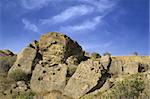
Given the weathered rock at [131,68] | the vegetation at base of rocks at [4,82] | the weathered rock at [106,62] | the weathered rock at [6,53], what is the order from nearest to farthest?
the vegetation at base of rocks at [4,82]
the weathered rock at [131,68]
the weathered rock at [106,62]
the weathered rock at [6,53]

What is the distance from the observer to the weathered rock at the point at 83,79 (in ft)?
168

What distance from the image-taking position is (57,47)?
6031cm

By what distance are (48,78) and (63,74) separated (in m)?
2.25

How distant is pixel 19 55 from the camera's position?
61.3 meters

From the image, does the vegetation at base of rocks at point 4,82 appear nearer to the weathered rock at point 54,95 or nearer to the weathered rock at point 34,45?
the weathered rock at point 34,45

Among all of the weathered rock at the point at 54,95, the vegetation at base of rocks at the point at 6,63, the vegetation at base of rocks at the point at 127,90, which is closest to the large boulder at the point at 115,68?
the weathered rock at the point at 54,95

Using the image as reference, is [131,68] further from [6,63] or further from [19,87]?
[6,63]

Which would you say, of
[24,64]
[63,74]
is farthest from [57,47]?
[63,74]

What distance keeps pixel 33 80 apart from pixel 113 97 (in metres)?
16.0

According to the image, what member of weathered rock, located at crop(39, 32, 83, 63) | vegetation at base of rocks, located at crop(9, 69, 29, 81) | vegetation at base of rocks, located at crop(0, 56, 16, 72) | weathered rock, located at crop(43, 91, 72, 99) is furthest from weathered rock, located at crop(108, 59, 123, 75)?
vegetation at base of rocks, located at crop(0, 56, 16, 72)

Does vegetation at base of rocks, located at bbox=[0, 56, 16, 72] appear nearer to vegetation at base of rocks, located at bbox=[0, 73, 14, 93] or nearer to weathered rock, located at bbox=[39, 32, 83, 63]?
vegetation at base of rocks, located at bbox=[0, 73, 14, 93]

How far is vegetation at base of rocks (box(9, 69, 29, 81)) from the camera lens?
57181 mm

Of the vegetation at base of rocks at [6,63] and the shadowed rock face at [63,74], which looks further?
the vegetation at base of rocks at [6,63]

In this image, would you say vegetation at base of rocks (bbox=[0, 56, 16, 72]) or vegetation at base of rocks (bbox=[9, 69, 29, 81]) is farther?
vegetation at base of rocks (bbox=[0, 56, 16, 72])
